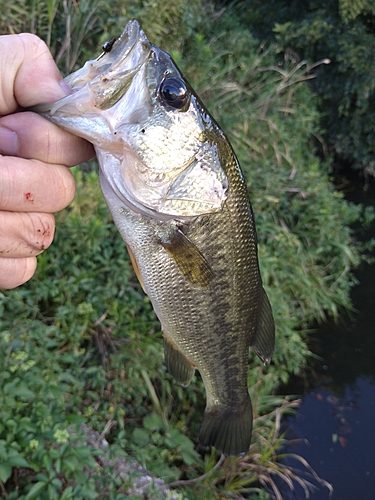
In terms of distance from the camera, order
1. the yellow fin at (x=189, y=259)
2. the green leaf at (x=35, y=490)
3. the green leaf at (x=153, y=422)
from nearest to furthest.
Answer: the yellow fin at (x=189, y=259)
the green leaf at (x=35, y=490)
the green leaf at (x=153, y=422)

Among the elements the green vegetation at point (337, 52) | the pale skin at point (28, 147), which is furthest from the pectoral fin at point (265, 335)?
the green vegetation at point (337, 52)

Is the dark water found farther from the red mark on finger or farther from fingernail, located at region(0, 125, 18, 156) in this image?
fingernail, located at region(0, 125, 18, 156)

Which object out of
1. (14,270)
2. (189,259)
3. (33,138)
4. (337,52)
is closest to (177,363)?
(189,259)

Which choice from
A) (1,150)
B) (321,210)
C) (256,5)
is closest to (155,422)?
(1,150)

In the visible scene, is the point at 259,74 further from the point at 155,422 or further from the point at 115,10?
the point at 155,422

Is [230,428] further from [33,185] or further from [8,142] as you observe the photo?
[8,142]

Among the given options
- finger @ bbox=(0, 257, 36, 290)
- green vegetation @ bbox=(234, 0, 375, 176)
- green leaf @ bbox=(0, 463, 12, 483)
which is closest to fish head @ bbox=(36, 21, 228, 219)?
finger @ bbox=(0, 257, 36, 290)

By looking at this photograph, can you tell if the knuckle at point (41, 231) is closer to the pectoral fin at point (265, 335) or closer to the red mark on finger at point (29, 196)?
the red mark on finger at point (29, 196)
